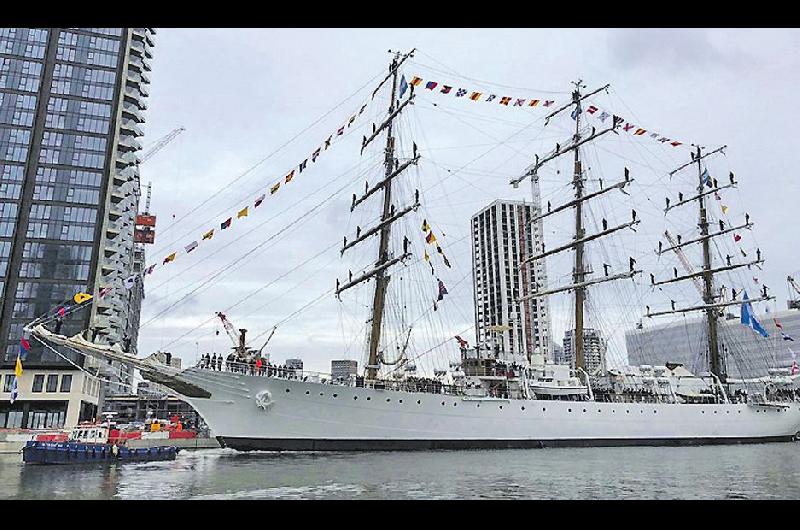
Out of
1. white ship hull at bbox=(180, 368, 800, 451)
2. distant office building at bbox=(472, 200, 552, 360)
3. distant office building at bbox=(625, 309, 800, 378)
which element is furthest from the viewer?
distant office building at bbox=(472, 200, 552, 360)

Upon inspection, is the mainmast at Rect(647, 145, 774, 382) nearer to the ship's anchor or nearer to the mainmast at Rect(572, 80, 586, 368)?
the mainmast at Rect(572, 80, 586, 368)

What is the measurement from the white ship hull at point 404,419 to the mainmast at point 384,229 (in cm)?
343

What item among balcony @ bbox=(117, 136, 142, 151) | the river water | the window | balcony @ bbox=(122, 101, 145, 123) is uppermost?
balcony @ bbox=(122, 101, 145, 123)

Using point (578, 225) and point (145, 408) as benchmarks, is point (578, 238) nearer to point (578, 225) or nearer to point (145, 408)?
point (578, 225)

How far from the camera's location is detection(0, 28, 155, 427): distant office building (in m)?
43.5

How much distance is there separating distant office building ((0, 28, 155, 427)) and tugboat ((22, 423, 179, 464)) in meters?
18.7

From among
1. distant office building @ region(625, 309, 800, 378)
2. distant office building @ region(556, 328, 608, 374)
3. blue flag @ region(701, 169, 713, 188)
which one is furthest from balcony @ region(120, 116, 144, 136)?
distant office building @ region(625, 309, 800, 378)

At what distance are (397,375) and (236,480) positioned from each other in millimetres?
16144

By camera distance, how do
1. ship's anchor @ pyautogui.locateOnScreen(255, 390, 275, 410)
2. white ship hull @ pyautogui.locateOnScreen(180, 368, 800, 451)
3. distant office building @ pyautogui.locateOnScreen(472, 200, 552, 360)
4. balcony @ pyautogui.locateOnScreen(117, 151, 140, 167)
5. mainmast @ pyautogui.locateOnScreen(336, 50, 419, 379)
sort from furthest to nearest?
distant office building @ pyautogui.locateOnScreen(472, 200, 552, 360) → balcony @ pyautogui.locateOnScreen(117, 151, 140, 167) → mainmast @ pyautogui.locateOnScreen(336, 50, 419, 379) → white ship hull @ pyautogui.locateOnScreen(180, 368, 800, 451) → ship's anchor @ pyautogui.locateOnScreen(255, 390, 275, 410)

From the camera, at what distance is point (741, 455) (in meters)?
29.2

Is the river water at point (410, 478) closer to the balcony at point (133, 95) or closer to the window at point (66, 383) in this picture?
the window at point (66, 383)

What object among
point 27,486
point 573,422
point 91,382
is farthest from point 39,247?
point 573,422

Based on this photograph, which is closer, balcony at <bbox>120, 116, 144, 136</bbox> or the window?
the window
